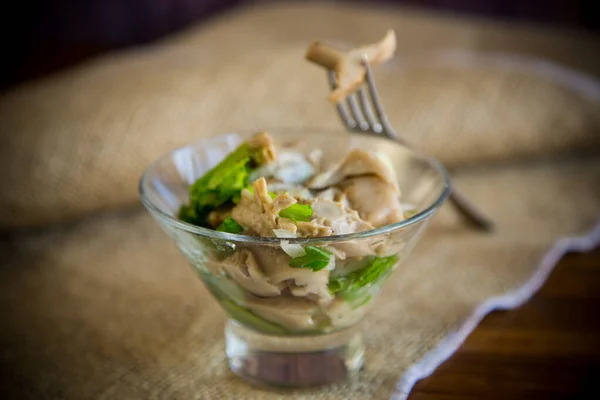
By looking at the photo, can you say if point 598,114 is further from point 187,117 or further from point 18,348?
point 18,348

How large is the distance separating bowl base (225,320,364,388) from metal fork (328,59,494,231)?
0.79 ft

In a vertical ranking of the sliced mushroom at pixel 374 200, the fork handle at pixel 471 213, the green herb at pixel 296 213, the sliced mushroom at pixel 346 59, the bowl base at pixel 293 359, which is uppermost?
the sliced mushroom at pixel 346 59

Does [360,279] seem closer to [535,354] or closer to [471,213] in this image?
[535,354]

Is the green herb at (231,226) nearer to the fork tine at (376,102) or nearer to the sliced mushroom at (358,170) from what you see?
the sliced mushroom at (358,170)

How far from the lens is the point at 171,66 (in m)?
1.11

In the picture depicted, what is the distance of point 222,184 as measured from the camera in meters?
0.61

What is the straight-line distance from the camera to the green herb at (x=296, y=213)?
0.55 metres

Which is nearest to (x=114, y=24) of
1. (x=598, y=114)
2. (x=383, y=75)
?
(x=383, y=75)

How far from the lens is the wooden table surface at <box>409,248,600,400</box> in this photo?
1.96ft

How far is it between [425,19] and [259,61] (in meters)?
0.63

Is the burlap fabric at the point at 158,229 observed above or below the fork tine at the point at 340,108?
below

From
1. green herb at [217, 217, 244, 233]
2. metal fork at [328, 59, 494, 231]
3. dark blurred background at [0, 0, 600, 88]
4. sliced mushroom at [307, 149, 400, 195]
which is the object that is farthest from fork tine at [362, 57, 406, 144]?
dark blurred background at [0, 0, 600, 88]

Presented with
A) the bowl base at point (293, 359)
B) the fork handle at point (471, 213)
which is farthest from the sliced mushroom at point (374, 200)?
the fork handle at point (471, 213)

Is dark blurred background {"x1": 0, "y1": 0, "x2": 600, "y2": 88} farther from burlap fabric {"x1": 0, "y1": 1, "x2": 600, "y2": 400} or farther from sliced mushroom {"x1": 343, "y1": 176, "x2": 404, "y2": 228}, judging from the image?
sliced mushroom {"x1": 343, "y1": 176, "x2": 404, "y2": 228}
